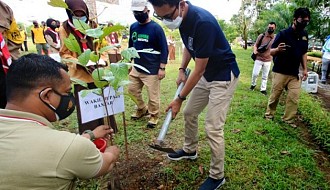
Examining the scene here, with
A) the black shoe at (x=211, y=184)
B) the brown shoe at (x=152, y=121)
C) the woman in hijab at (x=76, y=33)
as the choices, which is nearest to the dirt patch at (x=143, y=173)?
the black shoe at (x=211, y=184)

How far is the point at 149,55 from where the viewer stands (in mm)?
3611

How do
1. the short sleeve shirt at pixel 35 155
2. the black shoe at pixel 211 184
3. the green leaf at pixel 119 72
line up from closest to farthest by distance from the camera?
the short sleeve shirt at pixel 35 155 → the green leaf at pixel 119 72 → the black shoe at pixel 211 184

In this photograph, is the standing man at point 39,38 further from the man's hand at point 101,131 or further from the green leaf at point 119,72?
the green leaf at point 119,72

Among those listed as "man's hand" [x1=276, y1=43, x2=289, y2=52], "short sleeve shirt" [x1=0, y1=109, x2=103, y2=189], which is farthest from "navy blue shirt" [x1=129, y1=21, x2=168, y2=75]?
"short sleeve shirt" [x1=0, y1=109, x2=103, y2=189]

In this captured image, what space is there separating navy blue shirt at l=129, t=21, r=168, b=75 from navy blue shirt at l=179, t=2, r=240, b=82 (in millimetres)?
1282

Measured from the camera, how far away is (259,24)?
Answer: 2175cm

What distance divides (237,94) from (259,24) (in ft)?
60.5

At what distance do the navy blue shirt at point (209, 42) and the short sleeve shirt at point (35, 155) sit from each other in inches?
48.8

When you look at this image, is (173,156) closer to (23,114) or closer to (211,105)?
(211,105)

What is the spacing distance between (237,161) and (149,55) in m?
1.90

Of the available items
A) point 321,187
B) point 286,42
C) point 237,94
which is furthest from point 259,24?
point 321,187

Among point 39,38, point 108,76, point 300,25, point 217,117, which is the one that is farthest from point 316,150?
point 39,38

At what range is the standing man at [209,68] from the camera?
196 centimetres

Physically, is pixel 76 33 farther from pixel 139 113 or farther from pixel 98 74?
pixel 139 113
